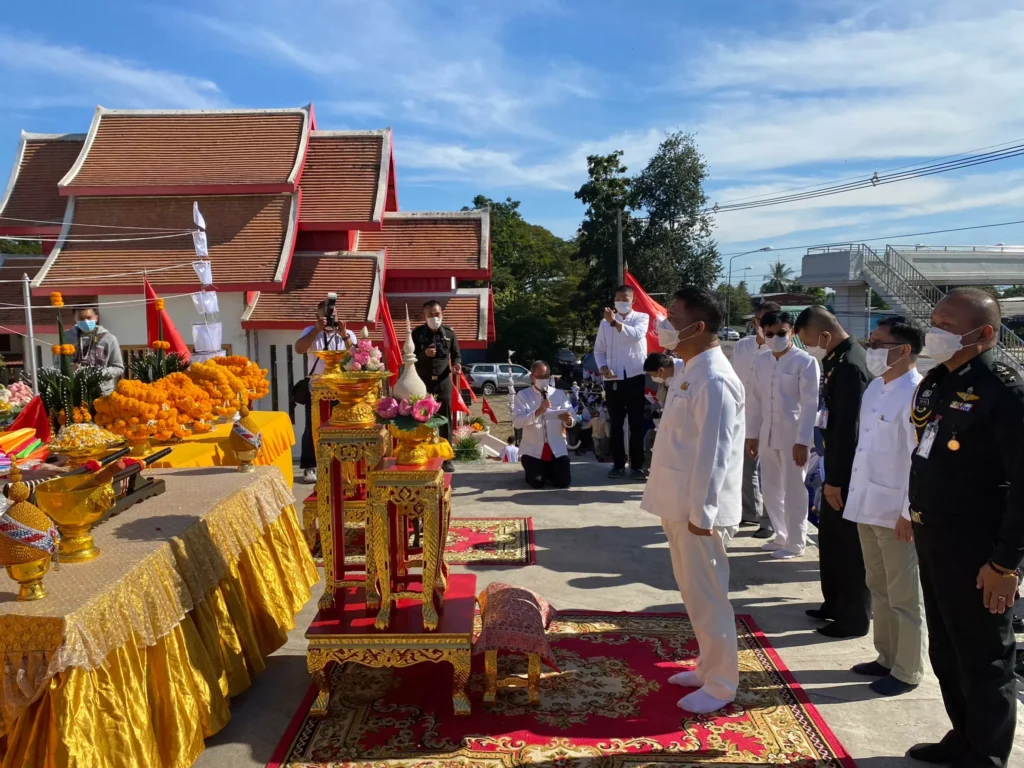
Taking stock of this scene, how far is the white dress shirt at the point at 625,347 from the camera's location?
308 inches

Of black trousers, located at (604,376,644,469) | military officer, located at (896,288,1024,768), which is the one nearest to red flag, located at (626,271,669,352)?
black trousers, located at (604,376,644,469)

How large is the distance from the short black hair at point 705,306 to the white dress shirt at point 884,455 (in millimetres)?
1029

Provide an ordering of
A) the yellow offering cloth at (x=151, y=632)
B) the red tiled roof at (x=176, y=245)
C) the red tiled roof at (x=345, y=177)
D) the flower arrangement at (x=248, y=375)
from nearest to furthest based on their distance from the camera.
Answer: the yellow offering cloth at (x=151, y=632) → the flower arrangement at (x=248, y=375) → the red tiled roof at (x=176, y=245) → the red tiled roof at (x=345, y=177)

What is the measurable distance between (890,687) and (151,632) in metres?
3.36

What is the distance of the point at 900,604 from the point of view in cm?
351

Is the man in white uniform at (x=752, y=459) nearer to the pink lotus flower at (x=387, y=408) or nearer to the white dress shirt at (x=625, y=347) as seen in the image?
the white dress shirt at (x=625, y=347)

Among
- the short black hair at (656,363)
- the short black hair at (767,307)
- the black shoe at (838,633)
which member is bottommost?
the black shoe at (838,633)

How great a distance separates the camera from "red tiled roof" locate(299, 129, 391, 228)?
442 inches

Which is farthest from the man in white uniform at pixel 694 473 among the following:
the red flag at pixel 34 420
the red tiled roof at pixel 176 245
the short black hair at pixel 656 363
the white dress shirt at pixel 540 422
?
the red tiled roof at pixel 176 245

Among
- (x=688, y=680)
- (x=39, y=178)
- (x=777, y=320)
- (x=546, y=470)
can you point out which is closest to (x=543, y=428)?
(x=546, y=470)

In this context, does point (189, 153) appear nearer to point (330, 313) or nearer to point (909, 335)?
point (330, 313)

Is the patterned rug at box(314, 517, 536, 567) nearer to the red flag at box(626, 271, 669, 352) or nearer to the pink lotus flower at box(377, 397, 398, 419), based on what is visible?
the pink lotus flower at box(377, 397, 398, 419)

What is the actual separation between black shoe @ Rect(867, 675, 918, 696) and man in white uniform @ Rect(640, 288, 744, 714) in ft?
2.61

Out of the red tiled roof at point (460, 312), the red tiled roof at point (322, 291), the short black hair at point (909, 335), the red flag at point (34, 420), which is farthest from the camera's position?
the red tiled roof at point (460, 312)
